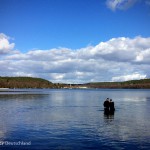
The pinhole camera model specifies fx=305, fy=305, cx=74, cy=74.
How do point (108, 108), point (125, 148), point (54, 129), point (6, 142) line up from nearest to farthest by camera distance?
1. point (125, 148)
2. point (6, 142)
3. point (54, 129)
4. point (108, 108)

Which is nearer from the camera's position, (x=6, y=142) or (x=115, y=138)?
(x=6, y=142)

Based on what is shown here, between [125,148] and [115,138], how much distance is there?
5.29 metres

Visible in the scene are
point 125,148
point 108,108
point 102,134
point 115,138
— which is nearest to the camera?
point 125,148

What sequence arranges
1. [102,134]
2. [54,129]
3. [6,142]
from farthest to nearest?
1. [54,129]
2. [102,134]
3. [6,142]

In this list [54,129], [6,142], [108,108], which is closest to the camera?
[6,142]

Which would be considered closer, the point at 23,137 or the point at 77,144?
the point at 77,144

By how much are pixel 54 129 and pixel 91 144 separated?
11667 millimetres

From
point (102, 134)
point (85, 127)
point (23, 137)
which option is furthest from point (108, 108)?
point (23, 137)

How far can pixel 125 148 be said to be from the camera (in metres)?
31.9

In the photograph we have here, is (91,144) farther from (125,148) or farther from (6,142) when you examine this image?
(6,142)

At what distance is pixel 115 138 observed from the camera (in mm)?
37219

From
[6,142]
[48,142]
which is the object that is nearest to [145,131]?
[48,142]

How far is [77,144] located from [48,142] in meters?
3.43

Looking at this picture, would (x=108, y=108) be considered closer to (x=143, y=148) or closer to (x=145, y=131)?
(x=145, y=131)
